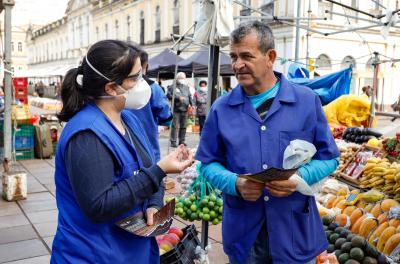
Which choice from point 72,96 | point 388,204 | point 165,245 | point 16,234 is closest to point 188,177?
point 165,245

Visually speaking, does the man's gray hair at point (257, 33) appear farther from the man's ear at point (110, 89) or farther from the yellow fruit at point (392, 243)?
the yellow fruit at point (392, 243)

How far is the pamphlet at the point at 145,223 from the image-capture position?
1.86 m

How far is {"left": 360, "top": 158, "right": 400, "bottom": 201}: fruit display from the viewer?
190 inches

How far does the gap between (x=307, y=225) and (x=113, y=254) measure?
3.43 ft

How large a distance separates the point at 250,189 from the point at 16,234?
3900 millimetres

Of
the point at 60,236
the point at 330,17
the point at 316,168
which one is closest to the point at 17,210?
the point at 60,236

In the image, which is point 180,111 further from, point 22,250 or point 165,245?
point 165,245

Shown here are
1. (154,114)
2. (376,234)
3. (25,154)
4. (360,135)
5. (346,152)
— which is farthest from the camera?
(25,154)

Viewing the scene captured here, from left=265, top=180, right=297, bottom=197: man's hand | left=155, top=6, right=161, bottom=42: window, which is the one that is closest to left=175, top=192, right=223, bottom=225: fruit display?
left=265, top=180, right=297, bottom=197: man's hand

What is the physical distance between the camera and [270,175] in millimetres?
1959

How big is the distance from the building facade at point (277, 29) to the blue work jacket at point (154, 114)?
11.3 feet

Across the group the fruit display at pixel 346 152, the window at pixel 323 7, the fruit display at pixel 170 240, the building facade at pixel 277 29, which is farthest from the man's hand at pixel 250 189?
the window at pixel 323 7

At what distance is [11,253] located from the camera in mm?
4438

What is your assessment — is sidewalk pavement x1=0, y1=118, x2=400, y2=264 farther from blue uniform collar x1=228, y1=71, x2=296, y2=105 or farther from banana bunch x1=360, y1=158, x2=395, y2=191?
blue uniform collar x1=228, y1=71, x2=296, y2=105
